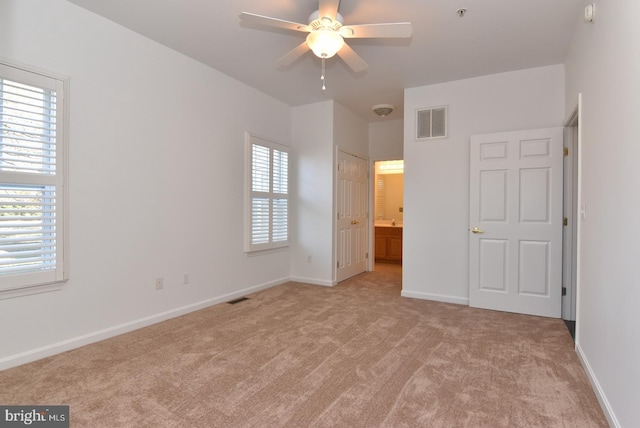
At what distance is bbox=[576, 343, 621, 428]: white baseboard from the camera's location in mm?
1810

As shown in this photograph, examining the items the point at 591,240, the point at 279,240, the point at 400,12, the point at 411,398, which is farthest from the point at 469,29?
the point at 279,240

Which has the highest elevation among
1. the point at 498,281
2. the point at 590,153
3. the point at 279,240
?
the point at 590,153

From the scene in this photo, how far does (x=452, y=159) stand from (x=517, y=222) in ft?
3.52

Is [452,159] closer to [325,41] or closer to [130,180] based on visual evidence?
[325,41]

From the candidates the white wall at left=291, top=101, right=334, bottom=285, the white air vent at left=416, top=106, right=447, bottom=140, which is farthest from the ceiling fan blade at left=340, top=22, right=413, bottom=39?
the white wall at left=291, top=101, right=334, bottom=285

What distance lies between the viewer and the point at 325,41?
97.5 inches

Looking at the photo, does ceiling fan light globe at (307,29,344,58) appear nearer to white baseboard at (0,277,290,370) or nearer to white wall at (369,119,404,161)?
white baseboard at (0,277,290,370)

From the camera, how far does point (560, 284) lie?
3662 millimetres

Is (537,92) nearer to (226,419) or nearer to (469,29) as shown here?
(469,29)

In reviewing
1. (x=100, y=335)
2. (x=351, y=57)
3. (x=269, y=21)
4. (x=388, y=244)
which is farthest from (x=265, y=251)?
(x=388, y=244)

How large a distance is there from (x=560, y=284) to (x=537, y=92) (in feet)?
7.11

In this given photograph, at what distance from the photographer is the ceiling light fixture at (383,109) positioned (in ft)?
17.2

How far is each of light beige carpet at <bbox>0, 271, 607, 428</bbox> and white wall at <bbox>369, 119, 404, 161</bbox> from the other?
3.31 m
